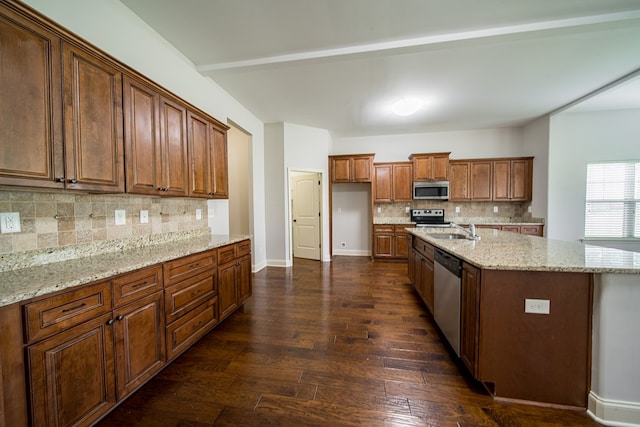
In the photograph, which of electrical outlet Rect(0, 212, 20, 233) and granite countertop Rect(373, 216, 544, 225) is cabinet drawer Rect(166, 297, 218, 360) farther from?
granite countertop Rect(373, 216, 544, 225)

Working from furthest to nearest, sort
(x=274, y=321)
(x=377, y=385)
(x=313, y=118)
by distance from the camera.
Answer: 1. (x=313, y=118)
2. (x=274, y=321)
3. (x=377, y=385)

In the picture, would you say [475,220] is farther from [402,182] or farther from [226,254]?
[226,254]

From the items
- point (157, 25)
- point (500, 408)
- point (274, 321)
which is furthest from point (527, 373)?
point (157, 25)

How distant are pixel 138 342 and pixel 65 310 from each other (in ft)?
1.71

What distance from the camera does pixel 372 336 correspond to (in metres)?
2.25

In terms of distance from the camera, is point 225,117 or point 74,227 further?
point 225,117

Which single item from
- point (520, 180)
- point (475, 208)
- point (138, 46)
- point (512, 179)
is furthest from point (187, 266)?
point (520, 180)

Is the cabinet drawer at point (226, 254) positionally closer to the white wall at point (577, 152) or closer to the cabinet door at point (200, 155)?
the cabinet door at point (200, 155)

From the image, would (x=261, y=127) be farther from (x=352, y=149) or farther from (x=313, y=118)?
(x=352, y=149)

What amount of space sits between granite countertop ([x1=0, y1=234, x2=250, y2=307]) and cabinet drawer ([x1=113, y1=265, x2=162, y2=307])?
0.06 meters

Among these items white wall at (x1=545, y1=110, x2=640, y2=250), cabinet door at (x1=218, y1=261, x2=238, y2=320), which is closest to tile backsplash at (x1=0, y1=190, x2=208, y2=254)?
cabinet door at (x1=218, y1=261, x2=238, y2=320)

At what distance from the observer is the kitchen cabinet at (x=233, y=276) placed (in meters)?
2.38

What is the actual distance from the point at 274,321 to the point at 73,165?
2.12m

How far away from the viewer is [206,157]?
Result: 258cm
